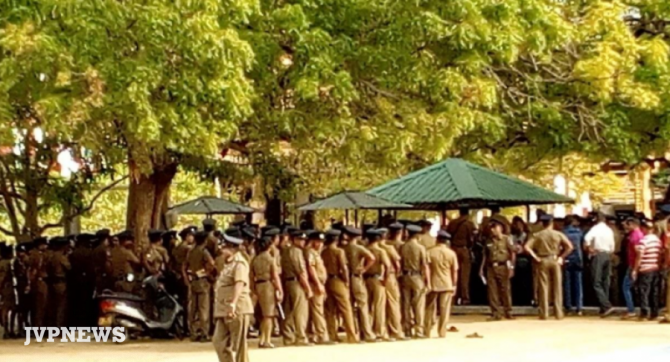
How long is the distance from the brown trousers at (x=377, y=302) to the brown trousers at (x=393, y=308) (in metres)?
0.11

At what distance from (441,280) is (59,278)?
6493 millimetres

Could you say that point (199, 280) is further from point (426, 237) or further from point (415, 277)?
point (426, 237)

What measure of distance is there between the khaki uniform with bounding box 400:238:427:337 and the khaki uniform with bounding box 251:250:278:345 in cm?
236

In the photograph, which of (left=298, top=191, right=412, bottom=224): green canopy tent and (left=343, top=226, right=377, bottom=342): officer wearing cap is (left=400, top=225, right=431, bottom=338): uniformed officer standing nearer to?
(left=343, top=226, right=377, bottom=342): officer wearing cap

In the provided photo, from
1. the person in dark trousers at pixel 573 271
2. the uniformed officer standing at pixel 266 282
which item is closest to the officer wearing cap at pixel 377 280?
the uniformed officer standing at pixel 266 282

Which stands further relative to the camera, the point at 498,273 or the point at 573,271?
the point at 573,271

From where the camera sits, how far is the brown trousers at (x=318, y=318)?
17.9 metres

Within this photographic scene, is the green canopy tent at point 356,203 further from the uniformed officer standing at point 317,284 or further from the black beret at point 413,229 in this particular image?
the uniformed officer standing at point 317,284

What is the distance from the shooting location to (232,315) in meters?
13.7

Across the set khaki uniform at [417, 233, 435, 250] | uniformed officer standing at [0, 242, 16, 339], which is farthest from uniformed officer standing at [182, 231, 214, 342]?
uniformed officer standing at [0, 242, 16, 339]

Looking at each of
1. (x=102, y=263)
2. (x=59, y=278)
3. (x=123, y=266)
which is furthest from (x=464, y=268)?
(x=59, y=278)

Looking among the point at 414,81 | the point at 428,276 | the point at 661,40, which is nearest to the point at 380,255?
the point at 428,276

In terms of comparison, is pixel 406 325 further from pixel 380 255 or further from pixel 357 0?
pixel 357 0

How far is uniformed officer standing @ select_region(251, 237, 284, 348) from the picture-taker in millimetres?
17188
